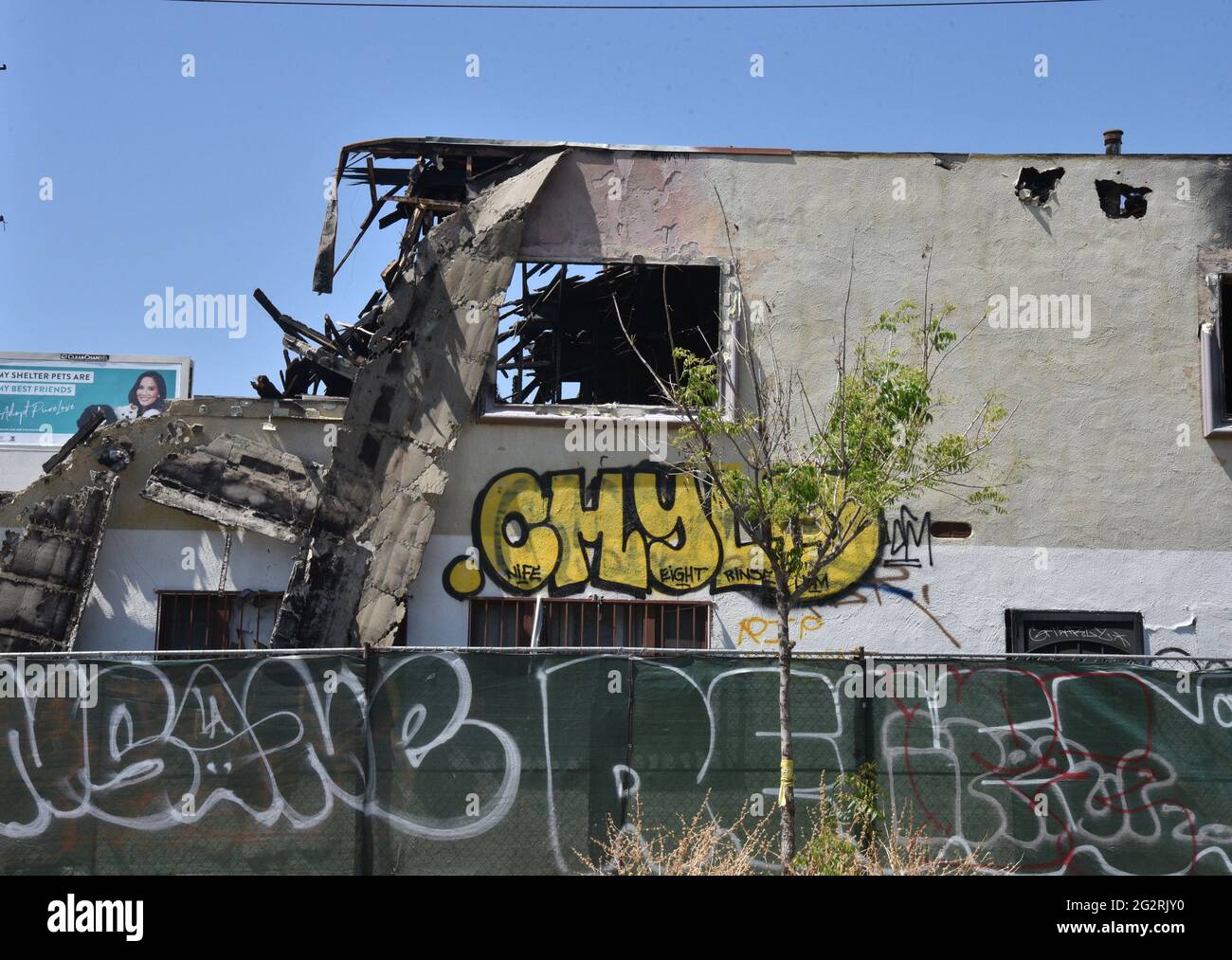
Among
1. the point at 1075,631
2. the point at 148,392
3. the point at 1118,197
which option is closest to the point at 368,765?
the point at 1075,631

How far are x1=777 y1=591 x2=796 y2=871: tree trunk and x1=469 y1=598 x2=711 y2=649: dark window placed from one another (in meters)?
3.32

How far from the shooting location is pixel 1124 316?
12484 mm

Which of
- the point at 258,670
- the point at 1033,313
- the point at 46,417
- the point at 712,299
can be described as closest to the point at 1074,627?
the point at 1033,313

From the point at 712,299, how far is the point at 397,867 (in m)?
7.36

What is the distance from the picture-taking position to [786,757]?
8.54m

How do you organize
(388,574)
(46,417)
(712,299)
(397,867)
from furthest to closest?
1. (46,417)
2. (712,299)
3. (388,574)
4. (397,867)

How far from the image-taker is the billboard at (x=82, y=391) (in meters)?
25.4

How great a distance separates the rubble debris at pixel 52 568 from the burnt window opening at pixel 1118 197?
33.6 feet

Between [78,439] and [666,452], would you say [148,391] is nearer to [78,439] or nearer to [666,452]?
[78,439]

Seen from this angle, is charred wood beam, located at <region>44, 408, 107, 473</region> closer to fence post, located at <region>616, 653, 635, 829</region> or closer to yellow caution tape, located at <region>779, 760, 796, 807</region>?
fence post, located at <region>616, 653, 635, 829</region>

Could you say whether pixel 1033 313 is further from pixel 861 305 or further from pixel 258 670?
pixel 258 670

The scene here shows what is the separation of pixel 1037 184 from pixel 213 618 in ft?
30.4

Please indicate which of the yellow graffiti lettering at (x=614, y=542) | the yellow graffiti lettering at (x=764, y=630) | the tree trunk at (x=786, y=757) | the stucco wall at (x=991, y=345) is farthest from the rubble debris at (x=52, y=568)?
the tree trunk at (x=786, y=757)

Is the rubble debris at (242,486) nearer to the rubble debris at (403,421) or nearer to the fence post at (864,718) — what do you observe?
the rubble debris at (403,421)
